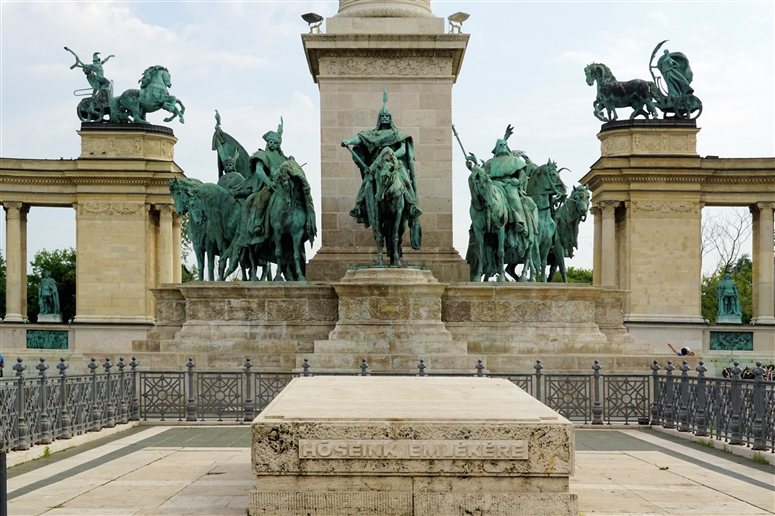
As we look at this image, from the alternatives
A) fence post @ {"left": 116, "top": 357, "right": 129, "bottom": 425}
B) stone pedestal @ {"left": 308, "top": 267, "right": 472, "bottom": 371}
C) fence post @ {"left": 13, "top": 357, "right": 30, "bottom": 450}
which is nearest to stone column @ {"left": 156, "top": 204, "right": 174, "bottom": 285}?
stone pedestal @ {"left": 308, "top": 267, "right": 472, "bottom": 371}

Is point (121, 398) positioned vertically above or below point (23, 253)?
below

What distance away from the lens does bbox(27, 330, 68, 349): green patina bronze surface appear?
56812mm

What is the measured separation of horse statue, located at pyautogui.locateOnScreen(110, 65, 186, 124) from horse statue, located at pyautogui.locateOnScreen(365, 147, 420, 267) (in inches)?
1637

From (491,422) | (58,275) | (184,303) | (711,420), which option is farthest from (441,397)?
(58,275)

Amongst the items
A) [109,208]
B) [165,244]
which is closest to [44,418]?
[109,208]

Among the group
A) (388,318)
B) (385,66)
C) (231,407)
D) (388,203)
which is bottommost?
(231,407)

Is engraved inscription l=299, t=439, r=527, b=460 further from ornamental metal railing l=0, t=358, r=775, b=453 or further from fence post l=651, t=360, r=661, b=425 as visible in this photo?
fence post l=651, t=360, r=661, b=425

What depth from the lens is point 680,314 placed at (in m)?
59.7

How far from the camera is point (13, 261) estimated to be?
197 ft

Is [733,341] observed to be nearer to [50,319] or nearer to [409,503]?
[50,319]

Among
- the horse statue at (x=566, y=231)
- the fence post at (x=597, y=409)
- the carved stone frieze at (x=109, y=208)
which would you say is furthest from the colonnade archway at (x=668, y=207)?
the fence post at (x=597, y=409)

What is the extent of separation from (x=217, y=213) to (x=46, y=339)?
32.2m

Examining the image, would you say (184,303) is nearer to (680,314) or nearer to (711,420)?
(711,420)

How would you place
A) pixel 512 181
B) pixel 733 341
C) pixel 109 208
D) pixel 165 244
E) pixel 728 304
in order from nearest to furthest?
1. pixel 512 181
2. pixel 733 341
3. pixel 728 304
4. pixel 109 208
5. pixel 165 244
